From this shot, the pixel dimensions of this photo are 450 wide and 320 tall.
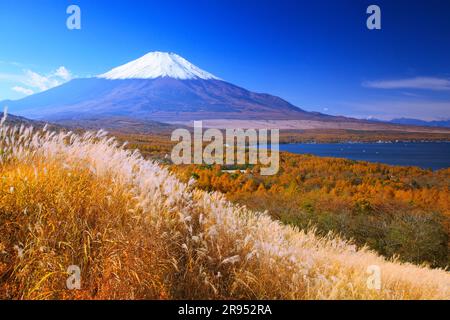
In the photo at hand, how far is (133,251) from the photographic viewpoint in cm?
386

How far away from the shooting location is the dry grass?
3.73 meters

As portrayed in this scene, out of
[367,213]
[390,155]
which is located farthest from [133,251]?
[390,155]

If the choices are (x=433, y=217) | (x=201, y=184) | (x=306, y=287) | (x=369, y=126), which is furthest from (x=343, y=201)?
(x=369, y=126)

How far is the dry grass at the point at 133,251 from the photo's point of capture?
3.73m

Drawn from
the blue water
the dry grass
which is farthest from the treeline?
the blue water

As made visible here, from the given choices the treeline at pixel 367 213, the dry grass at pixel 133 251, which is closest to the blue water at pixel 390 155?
the treeline at pixel 367 213

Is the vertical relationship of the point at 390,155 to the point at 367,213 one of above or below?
below

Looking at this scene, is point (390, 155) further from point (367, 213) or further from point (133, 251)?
point (133, 251)

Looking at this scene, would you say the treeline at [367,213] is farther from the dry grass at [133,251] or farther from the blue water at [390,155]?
the blue water at [390,155]

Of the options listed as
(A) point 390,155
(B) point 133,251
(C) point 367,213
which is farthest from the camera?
(A) point 390,155

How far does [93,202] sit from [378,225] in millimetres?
16221

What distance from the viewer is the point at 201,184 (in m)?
28.9

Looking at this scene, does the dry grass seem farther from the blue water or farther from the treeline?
the blue water
